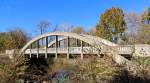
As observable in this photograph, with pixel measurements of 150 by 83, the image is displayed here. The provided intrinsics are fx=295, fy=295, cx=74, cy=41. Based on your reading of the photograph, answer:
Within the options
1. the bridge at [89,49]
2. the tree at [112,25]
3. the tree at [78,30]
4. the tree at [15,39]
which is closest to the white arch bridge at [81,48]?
the bridge at [89,49]

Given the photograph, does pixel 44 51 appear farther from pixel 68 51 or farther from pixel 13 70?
pixel 13 70

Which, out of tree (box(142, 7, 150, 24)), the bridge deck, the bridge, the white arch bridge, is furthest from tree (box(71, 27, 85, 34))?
the bridge deck

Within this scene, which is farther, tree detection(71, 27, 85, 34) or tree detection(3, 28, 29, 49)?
tree detection(71, 27, 85, 34)

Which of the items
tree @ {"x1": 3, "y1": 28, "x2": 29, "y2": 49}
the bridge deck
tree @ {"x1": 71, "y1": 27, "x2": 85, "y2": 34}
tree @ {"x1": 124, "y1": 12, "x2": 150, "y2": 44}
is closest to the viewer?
the bridge deck

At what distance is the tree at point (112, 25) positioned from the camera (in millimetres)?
47750

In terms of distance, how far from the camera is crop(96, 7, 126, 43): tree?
157 ft

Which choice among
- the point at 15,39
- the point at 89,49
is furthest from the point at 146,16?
the point at 89,49

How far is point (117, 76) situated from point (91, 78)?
126 centimetres

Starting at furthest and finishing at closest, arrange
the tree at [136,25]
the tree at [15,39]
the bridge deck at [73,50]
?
the tree at [15,39]
the tree at [136,25]
the bridge deck at [73,50]

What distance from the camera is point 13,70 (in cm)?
1341

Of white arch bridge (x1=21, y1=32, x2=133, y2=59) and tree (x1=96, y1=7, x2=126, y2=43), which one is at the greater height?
tree (x1=96, y1=7, x2=126, y2=43)

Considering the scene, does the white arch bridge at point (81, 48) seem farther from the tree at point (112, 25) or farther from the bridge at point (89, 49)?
the tree at point (112, 25)

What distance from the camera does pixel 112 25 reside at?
159ft

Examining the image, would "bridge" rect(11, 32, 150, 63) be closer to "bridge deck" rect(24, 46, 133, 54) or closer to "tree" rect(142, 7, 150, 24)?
"bridge deck" rect(24, 46, 133, 54)
